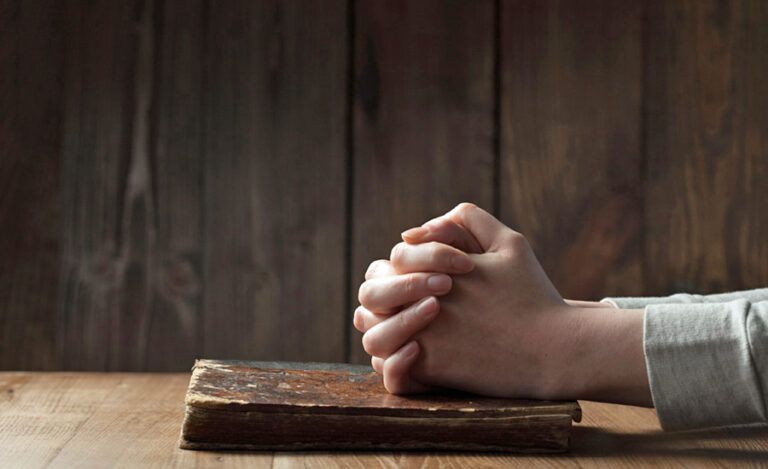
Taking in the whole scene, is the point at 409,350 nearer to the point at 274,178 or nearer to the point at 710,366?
the point at 710,366

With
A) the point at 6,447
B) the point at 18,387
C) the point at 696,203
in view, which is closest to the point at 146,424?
the point at 6,447

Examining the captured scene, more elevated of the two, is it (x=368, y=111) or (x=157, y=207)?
(x=368, y=111)

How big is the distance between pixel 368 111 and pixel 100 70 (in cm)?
43

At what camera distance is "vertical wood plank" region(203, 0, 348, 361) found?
1.45 meters

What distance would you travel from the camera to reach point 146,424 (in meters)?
0.88

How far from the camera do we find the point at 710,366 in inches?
31.5

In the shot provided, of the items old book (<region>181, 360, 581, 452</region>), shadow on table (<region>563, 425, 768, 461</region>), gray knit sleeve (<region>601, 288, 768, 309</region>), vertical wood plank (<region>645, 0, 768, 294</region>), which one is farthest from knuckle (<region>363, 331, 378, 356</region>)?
vertical wood plank (<region>645, 0, 768, 294</region>)

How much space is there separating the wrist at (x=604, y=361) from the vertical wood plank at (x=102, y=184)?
809 millimetres

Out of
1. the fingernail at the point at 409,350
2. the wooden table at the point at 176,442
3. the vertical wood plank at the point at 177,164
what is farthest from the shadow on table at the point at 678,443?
the vertical wood plank at the point at 177,164

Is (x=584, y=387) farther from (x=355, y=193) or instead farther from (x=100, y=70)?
(x=100, y=70)

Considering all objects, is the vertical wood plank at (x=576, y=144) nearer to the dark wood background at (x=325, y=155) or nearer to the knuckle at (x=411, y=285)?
the dark wood background at (x=325, y=155)

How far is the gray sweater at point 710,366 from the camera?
79 centimetres

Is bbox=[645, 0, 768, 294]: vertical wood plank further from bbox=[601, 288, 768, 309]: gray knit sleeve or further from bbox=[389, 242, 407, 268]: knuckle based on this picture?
bbox=[389, 242, 407, 268]: knuckle

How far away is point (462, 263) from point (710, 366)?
0.79 feet
